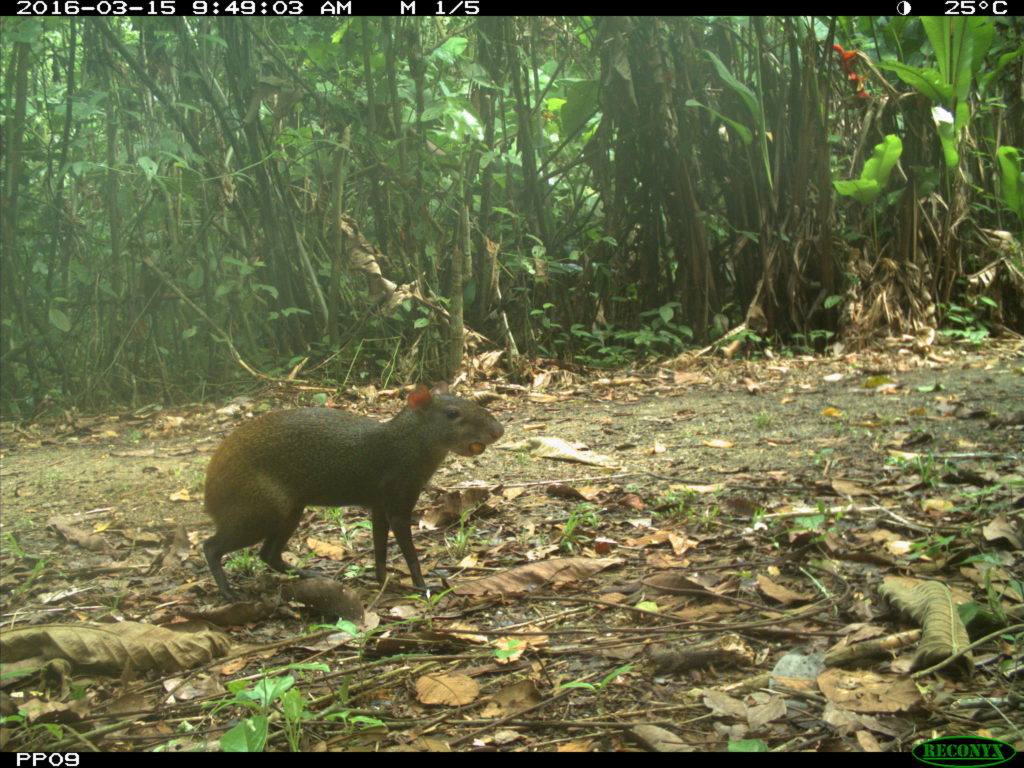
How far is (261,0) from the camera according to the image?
3059 mm

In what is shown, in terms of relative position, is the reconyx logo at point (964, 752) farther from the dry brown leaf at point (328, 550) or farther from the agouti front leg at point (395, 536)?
the dry brown leaf at point (328, 550)

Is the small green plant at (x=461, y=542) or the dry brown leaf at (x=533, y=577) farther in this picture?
the small green plant at (x=461, y=542)

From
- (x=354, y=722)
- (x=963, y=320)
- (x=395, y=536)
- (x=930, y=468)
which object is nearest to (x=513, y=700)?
(x=354, y=722)

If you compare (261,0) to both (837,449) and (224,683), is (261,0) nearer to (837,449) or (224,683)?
(224,683)

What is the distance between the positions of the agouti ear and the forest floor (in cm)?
45

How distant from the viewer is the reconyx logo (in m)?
1.34

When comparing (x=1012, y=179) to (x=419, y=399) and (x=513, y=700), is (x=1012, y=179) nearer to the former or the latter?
(x=419, y=399)

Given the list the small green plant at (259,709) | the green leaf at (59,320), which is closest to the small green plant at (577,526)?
the small green plant at (259,709)

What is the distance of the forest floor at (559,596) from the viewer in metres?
1.70

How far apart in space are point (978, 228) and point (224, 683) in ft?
22.2

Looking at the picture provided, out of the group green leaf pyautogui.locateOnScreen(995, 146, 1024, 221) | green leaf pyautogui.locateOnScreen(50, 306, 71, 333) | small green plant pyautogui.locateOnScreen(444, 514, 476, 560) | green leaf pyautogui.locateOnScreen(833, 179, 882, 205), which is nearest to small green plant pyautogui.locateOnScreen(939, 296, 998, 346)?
green leaf pyautogui.locateOnScreen(995, 146, 1024, 221)

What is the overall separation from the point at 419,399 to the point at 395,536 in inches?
17.0

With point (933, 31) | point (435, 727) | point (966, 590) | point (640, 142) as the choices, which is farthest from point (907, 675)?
point (933, 31)

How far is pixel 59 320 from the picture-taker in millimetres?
4160
